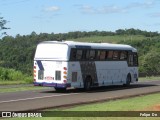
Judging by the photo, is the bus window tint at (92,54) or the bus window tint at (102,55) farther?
the bus window tint at (102,55)

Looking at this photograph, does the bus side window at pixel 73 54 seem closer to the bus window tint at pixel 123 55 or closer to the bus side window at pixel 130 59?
the bus window tint at pixel 123 55

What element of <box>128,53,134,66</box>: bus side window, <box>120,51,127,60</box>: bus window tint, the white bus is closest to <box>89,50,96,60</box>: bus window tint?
the white bus

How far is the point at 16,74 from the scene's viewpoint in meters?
51.2

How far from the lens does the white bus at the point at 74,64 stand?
2802 cm

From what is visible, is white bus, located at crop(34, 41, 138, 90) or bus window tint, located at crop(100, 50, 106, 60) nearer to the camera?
white bus, located at crop(34, 41, 138, 90)

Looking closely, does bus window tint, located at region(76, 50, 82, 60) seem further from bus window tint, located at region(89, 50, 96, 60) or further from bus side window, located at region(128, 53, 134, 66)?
bus side window, located at region(128, 53, 134, 66)

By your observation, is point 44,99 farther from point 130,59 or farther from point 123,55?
point 130,59

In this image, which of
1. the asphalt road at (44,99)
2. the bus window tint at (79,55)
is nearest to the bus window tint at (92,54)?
the bus window tint at (79,55)

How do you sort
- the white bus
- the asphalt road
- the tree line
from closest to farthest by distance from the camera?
the asphalt road, the white bus, the tree line

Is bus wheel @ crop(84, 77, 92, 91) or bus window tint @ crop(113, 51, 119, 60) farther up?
bus window tint @ crop(113, 51, 119, 60)

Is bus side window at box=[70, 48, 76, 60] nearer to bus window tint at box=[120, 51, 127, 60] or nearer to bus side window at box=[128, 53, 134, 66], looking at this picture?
bus window tint at box=[120, 51, 127, 60]

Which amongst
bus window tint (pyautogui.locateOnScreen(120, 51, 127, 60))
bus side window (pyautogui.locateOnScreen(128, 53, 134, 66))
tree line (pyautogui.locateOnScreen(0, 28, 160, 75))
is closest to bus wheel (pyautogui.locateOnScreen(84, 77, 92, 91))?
bus window tint (pyautogui.locateOnScreen(120, 51, 127, 60))

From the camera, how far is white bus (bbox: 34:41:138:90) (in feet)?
91.9

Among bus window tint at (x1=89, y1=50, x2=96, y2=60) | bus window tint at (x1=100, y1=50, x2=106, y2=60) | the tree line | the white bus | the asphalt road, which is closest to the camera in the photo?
the asphalt road
